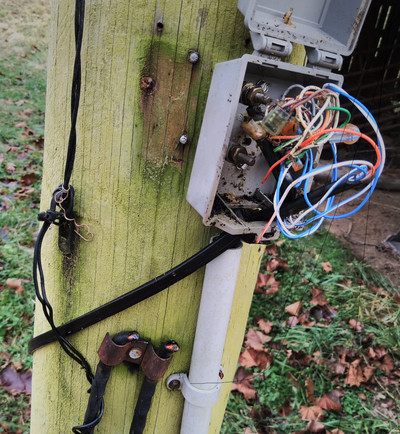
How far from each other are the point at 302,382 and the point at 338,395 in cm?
24

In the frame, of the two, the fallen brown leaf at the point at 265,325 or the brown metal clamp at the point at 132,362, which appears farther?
the fallen brown leaf at the point at 265,325

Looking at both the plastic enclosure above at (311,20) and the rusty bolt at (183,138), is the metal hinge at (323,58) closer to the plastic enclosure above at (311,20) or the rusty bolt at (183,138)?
the plastic enclosure above at (311,20)

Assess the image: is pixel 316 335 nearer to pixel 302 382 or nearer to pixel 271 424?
pixel 302 382

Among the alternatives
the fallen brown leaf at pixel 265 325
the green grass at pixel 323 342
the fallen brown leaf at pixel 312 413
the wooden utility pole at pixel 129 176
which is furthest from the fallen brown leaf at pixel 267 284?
the wooden utility pole at pixel 129 176

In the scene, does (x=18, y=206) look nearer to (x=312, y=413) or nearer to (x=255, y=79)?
(x=312, y=413)

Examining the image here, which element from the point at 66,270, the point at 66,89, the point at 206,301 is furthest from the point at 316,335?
the point at 66,89

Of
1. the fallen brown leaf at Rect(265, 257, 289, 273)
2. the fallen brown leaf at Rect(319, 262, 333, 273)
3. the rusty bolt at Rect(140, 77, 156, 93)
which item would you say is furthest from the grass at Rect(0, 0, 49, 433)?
the fallen brown leaf at Rect(319, 262, 333, 273)

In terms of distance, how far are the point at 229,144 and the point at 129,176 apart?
260 mm

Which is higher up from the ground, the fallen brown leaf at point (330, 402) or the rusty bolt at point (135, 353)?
the rusty bolt at point (135, 353)

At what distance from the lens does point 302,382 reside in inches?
95.7

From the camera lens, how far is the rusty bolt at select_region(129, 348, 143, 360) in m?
1.07

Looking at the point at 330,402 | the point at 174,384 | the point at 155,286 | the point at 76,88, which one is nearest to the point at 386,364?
the point at 330,402

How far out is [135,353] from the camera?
42.3 inches

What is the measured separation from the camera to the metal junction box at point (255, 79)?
2.53ft
